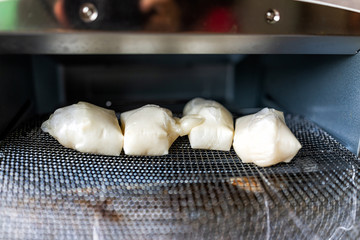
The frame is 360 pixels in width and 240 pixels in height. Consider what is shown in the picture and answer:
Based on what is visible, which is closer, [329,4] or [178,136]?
[329,4]

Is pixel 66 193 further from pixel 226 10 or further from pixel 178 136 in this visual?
pixel 226 10

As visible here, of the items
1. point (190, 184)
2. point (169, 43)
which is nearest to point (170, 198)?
point (190, 184)

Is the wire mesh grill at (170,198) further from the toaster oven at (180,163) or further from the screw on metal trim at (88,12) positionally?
the screw on metal trim at (88,12)

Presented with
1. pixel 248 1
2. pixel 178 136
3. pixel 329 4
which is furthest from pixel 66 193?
pixel 329 4

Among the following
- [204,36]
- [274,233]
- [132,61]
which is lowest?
[274,233]

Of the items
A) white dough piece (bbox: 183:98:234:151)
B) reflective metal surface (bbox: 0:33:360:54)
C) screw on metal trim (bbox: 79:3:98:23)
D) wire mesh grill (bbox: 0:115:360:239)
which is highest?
screw on metal trim (bbox: 79:3:98:23)

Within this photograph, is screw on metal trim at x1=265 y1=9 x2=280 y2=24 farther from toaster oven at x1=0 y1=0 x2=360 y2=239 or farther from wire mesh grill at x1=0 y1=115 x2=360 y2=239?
wire mesh grill at x1=0 y1=115 x2=360 y2=239

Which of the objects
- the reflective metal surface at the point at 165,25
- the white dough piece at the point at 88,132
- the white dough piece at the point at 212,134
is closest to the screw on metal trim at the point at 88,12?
the reflective metal surface at the point at 165,25

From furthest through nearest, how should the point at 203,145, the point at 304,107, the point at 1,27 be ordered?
1. the point at 304,107
2. the point at 203,145
3. the point at 1,27

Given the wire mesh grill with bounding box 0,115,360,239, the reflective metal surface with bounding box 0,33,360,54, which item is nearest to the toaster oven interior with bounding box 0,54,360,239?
the wire mesh grill with bounding box 0,115,360,239
